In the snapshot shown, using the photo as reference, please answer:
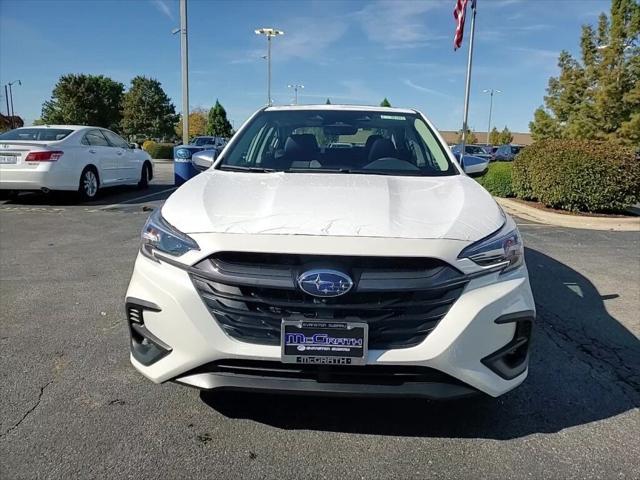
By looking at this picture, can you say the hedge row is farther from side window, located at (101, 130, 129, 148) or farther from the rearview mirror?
the rearview mirror

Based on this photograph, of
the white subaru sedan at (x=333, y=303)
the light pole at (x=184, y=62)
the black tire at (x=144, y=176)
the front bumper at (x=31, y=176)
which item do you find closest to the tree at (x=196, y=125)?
the light pole at (x=184, y=62)

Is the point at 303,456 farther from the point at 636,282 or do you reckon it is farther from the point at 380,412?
the point at 636,282

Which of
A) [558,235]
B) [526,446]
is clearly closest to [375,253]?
[526,446]

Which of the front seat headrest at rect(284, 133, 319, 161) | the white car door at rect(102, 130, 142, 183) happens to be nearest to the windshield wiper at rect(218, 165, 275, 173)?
the front seat headrest at rect(284, 133, 319, 161)

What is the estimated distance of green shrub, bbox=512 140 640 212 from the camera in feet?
32.9

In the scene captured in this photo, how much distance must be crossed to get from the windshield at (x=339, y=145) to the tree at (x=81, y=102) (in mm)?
55581

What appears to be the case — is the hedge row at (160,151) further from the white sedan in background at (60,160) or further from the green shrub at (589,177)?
the green shrub at (589,177)

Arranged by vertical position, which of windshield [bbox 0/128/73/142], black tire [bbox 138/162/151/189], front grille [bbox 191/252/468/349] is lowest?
black tire [bbox 138/162/151/189]

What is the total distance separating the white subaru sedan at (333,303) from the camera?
2.20 metres

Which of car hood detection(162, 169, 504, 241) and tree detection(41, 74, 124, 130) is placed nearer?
car hood detection(162, 169, 504, 241)

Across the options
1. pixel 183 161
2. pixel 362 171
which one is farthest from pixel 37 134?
pixel 362 171

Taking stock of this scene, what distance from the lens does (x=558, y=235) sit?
827 cm

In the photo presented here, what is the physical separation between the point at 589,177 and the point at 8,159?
1057 cm

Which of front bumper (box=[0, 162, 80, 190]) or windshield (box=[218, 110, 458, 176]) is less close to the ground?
windshield (box=[218, 110, 458, 176])
